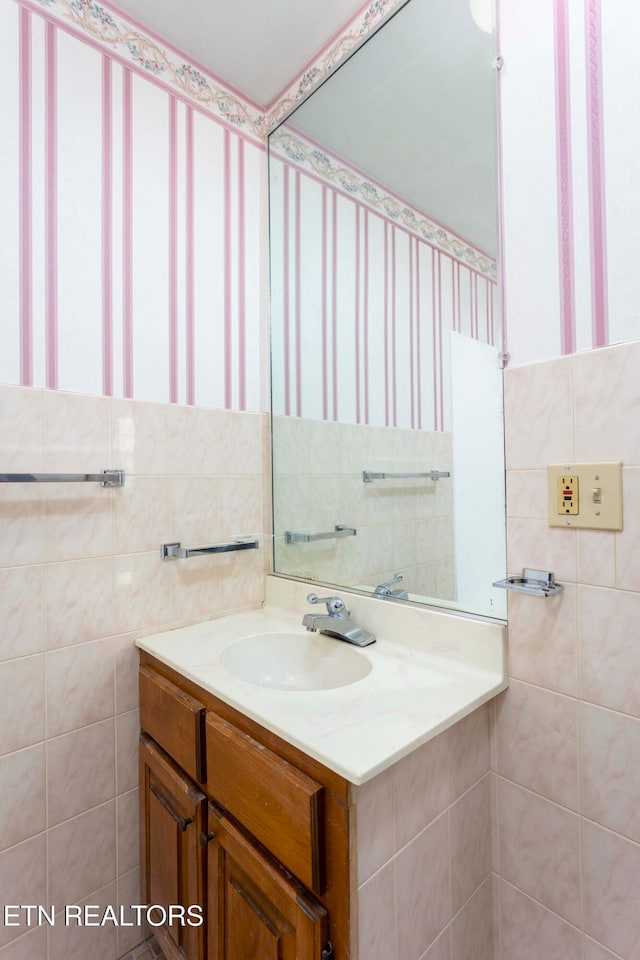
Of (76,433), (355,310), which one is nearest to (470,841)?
(76,433)

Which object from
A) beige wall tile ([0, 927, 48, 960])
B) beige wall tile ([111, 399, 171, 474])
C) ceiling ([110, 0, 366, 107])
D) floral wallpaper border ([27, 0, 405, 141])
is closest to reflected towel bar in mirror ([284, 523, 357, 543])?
beige wall tile ([111, 399, 171, 474])

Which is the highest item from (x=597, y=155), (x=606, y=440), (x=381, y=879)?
(x=597, y=155)

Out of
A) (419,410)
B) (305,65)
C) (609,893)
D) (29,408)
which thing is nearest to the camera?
(609,893)

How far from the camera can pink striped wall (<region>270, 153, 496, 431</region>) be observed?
1336 millimetres

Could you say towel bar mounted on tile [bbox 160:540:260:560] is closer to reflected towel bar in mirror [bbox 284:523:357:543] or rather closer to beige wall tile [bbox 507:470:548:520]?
reflected towel bar in mirror [bbox 284:523:357:543]

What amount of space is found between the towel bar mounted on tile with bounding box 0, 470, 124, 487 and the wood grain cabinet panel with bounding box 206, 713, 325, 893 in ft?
2.13

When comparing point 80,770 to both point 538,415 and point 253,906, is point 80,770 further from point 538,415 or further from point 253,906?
point 538,415

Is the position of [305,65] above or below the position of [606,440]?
above

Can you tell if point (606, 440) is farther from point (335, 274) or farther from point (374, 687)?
point (335, 274)

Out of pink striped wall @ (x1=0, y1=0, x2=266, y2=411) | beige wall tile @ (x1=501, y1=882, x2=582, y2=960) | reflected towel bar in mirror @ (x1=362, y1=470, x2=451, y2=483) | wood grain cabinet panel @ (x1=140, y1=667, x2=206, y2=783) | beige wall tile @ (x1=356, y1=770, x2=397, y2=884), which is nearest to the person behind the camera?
beige wall tile @ (x1=356, y1=770, x2=397, y2=884)

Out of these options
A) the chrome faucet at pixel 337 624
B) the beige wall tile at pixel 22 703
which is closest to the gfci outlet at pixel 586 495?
the chrome faucet at pixel 337 624

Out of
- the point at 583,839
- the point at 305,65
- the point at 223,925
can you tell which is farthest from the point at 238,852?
the point at 305,65

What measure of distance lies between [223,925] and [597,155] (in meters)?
1.73

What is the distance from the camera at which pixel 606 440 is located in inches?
35.0
